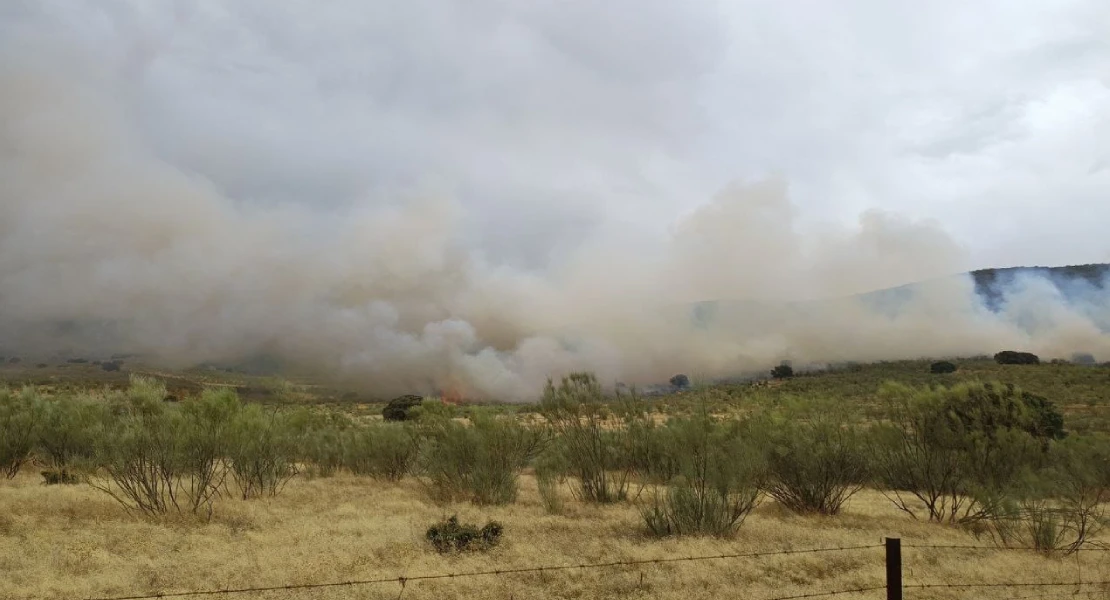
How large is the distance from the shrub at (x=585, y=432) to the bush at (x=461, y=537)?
590 centimetres

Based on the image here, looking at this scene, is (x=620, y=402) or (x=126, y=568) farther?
(x=620, y=402)

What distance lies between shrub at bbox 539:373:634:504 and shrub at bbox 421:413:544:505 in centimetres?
163

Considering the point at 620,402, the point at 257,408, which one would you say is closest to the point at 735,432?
the point at 620,402

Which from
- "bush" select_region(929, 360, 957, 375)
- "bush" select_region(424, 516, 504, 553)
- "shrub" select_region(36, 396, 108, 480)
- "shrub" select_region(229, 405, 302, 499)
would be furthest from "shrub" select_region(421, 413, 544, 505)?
"bush" select_region(929, 360, 957, 375)

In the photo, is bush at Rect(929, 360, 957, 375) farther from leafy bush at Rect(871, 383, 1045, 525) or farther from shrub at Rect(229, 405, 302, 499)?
shrub at Rect(229, 405, 302, 499)

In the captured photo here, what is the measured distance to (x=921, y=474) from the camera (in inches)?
704

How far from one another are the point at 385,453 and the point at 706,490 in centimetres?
1467

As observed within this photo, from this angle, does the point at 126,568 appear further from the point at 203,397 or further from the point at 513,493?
the point at 513,493

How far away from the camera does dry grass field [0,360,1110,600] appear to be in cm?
1019

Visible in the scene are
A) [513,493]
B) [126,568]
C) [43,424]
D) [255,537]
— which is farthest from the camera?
[43,424]

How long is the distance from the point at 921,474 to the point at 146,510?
2206 cm

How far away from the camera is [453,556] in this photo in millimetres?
12227

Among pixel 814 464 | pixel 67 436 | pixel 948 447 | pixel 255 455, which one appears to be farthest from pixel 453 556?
pixel 67 436

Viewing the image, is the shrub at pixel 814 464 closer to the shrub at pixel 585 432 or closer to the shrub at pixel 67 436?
the shrub at pixel 585 432
